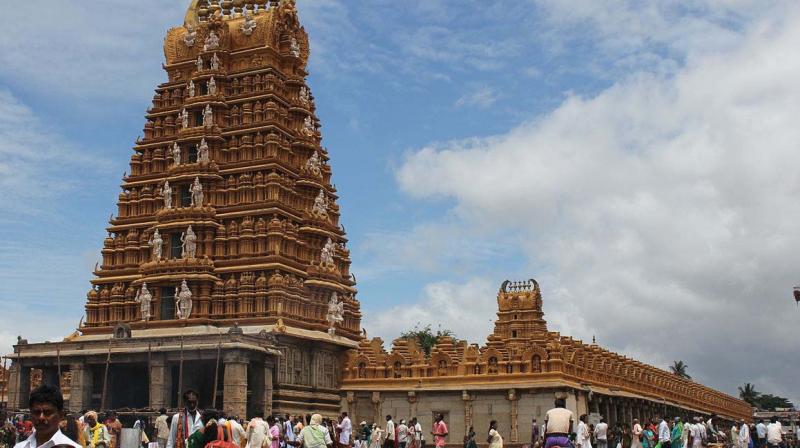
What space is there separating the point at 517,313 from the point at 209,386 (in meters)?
31.8

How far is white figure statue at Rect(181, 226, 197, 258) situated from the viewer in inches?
2120

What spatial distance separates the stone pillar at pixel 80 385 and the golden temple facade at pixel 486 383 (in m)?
13.8

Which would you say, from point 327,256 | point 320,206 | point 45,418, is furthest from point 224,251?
point 45,418

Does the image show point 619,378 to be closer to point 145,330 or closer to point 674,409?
point 674,409

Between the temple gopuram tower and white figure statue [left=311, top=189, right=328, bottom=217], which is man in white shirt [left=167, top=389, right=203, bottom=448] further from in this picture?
white figure statue [left=311, top=189, right=328, bottom=217]

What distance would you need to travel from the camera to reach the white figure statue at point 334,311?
54.9 metres

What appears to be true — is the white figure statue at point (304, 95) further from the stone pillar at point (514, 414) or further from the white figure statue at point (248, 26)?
the stone pillar at point (514, 414)

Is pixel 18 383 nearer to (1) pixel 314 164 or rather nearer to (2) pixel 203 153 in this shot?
(2) pixel 203 153

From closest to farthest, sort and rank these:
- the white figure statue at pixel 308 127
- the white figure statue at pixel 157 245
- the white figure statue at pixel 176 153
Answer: the white figure statue at pixel 157 245, the white figure statue at pixel 176 153, the white figure statue at pixel 308 127

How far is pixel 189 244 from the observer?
54.0 m

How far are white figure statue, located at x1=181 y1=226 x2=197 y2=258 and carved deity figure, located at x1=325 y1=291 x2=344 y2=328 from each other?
8.21 m

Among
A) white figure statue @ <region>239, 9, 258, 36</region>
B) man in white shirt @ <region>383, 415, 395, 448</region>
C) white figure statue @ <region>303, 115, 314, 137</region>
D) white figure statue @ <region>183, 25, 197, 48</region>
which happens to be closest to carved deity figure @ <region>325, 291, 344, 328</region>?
white figure statue @ <region>303, 115, 314, 137</region>

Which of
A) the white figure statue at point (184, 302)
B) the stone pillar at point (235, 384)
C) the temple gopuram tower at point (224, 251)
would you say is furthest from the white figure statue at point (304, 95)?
the stone pillar at point (235, 384)

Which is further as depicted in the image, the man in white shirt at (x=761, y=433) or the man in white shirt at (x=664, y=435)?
the man in white shirt at (x=761, y=433)
